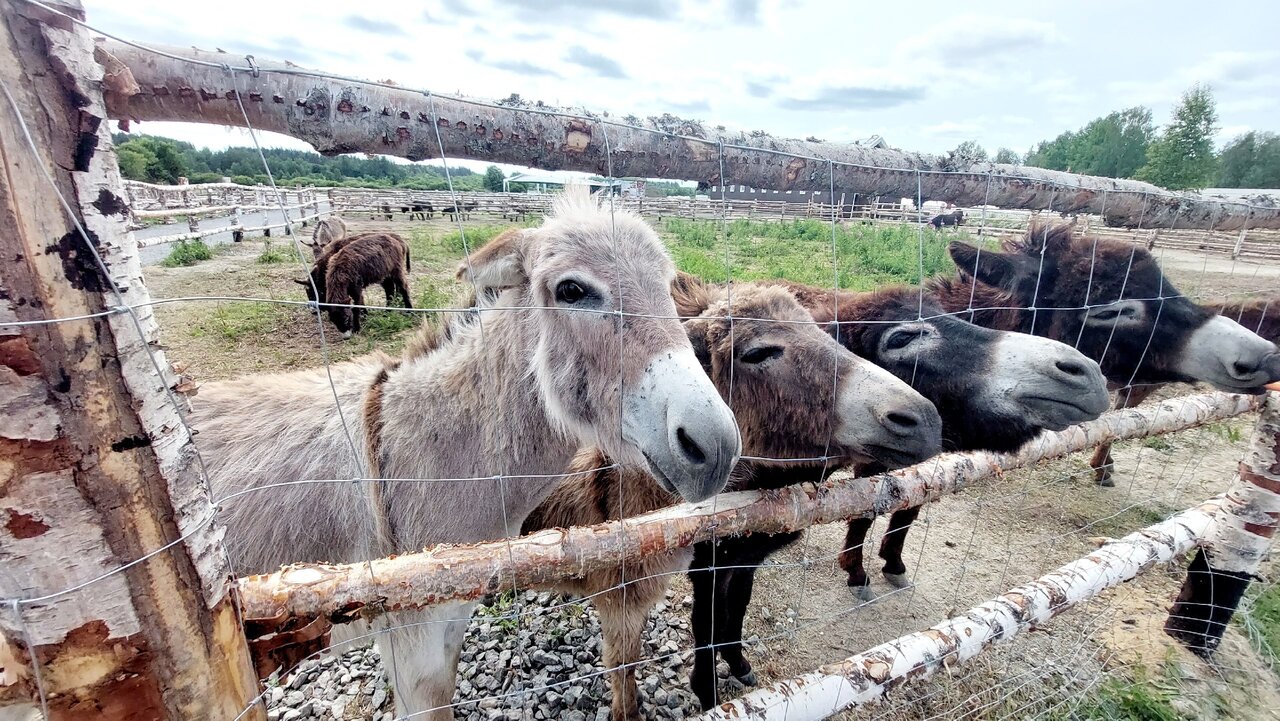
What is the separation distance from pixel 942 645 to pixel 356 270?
12482 mm

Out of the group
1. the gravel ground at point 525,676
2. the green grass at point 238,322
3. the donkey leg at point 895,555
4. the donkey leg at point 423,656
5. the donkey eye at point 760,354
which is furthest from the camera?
the green grass at point 238,322

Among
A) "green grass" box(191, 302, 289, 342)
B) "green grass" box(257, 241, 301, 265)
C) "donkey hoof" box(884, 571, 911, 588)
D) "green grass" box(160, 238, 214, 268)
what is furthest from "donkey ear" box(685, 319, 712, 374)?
"green grass" box(160, 238, 214, 268)

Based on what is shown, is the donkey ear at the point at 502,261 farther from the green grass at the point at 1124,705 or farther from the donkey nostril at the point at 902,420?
the green grass at the point at 1124,705

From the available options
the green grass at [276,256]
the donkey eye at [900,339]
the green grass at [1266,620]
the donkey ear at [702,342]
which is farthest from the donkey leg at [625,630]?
the green grass at [276,256]

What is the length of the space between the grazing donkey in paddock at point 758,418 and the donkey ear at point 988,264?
78.7 inches

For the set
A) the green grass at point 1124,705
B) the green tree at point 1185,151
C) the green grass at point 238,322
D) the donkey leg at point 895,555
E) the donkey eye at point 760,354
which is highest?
the green tree at point 1185,151

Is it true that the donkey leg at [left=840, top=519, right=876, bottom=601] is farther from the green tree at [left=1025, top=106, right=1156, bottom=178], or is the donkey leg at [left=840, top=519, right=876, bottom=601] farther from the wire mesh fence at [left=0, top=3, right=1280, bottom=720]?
the green tree at [left=1025, top=106, right=1156, bottom=178]

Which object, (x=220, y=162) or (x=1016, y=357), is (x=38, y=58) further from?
(x=220, y=162)

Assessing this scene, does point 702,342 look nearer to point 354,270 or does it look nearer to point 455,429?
point 455,429

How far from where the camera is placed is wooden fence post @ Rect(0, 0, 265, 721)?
32.5 inches

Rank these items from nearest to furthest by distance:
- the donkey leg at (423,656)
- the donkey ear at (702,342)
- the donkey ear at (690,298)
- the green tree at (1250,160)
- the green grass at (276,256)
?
the donkey leg at (423,656), the donkey ear at (702,342), the donkey ear at (690,298), the green grass at (276,256), the green tree at (1250,160)

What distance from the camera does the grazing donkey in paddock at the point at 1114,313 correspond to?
345cm

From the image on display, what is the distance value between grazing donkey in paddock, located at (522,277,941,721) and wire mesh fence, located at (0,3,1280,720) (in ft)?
0.05

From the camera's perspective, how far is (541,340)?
7.18ft
